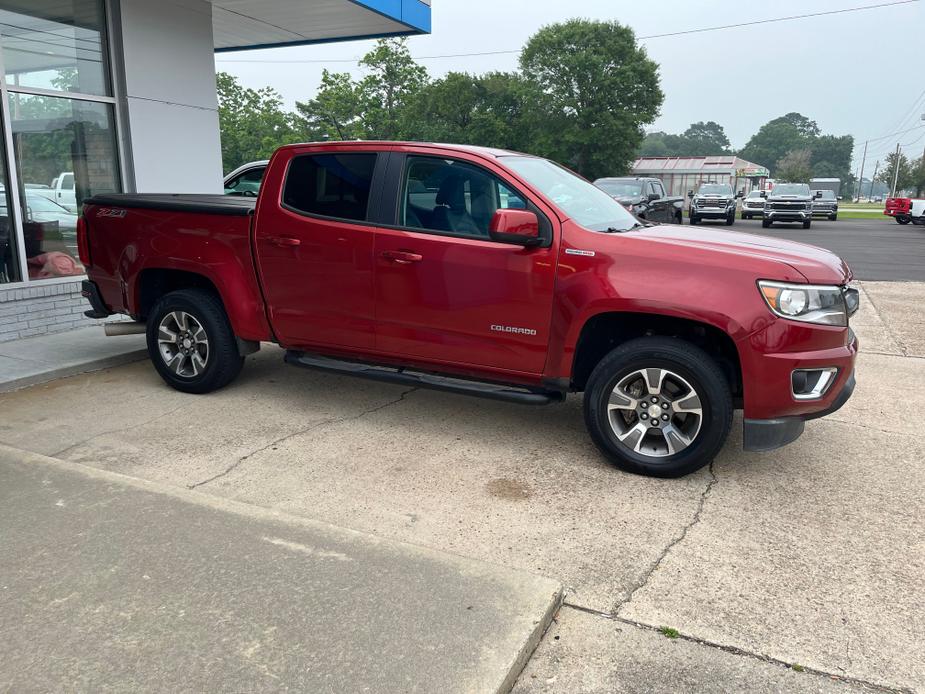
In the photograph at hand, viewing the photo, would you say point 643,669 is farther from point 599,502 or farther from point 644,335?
point 644,335

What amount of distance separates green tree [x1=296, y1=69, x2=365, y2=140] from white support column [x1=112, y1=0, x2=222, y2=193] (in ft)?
159

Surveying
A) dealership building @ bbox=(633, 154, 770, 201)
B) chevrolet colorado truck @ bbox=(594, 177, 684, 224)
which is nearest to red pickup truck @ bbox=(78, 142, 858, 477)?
chevrolet colorado truck @ bbox=(594, 177, 684, 224)

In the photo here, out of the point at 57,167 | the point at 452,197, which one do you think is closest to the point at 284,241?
the point at 452,197

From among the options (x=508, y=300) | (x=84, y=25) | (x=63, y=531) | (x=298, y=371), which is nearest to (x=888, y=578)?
(x=508, y=300)

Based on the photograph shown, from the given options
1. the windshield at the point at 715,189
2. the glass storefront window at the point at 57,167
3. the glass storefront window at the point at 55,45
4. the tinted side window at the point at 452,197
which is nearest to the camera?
the tinted side window at the point at 452,197

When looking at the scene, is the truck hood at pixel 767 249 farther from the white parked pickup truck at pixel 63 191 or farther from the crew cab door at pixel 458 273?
the white parked pickup truck at pixel 63 191

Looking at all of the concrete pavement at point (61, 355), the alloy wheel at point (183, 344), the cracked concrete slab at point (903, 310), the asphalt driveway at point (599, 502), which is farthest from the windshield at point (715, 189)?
the alloy wheel at point (183, 344)

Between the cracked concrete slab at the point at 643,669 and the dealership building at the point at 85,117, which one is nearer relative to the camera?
the cracked concrete slab at the point at 643,669

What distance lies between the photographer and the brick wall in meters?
7.47

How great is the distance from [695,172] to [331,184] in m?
88.1

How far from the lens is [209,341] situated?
5.71 meters

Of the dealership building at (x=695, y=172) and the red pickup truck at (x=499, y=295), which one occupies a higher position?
the dealership building at (x=695, y=172)

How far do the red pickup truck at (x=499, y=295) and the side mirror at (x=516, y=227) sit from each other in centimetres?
2

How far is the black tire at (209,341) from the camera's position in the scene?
5668 millimetres
